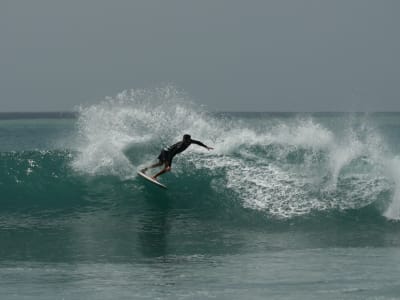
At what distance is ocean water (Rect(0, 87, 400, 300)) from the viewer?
1137 centimetres

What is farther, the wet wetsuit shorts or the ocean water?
the wet wetsuit shorts

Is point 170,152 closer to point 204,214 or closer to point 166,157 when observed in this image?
point 166,157

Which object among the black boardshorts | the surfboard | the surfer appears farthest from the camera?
the surfboard

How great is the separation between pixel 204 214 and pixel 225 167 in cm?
281

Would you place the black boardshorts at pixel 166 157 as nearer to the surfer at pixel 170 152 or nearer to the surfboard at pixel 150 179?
the surfer at pixel 170 152

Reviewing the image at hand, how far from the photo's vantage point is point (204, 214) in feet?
55.3

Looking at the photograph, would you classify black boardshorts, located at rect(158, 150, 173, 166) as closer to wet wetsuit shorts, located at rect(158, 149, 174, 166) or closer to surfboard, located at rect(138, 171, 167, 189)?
wet wetsuit shorts, located at rect(158, 149, 174, 166)

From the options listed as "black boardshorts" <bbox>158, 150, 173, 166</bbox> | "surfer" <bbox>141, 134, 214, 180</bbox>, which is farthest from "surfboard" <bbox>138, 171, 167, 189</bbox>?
"black boardshorts" <bbox>158, 150, 173, 166</bbox>

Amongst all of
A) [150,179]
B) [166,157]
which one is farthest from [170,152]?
[150,179]

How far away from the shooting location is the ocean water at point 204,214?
448 inches

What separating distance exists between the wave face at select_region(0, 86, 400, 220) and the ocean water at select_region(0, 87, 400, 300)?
0.05m

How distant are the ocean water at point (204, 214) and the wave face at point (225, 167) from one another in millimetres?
46

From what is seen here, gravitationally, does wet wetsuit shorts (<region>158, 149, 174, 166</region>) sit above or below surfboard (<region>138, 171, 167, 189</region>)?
above

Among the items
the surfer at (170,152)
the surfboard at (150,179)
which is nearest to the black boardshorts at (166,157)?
the surfer at (170,152)
